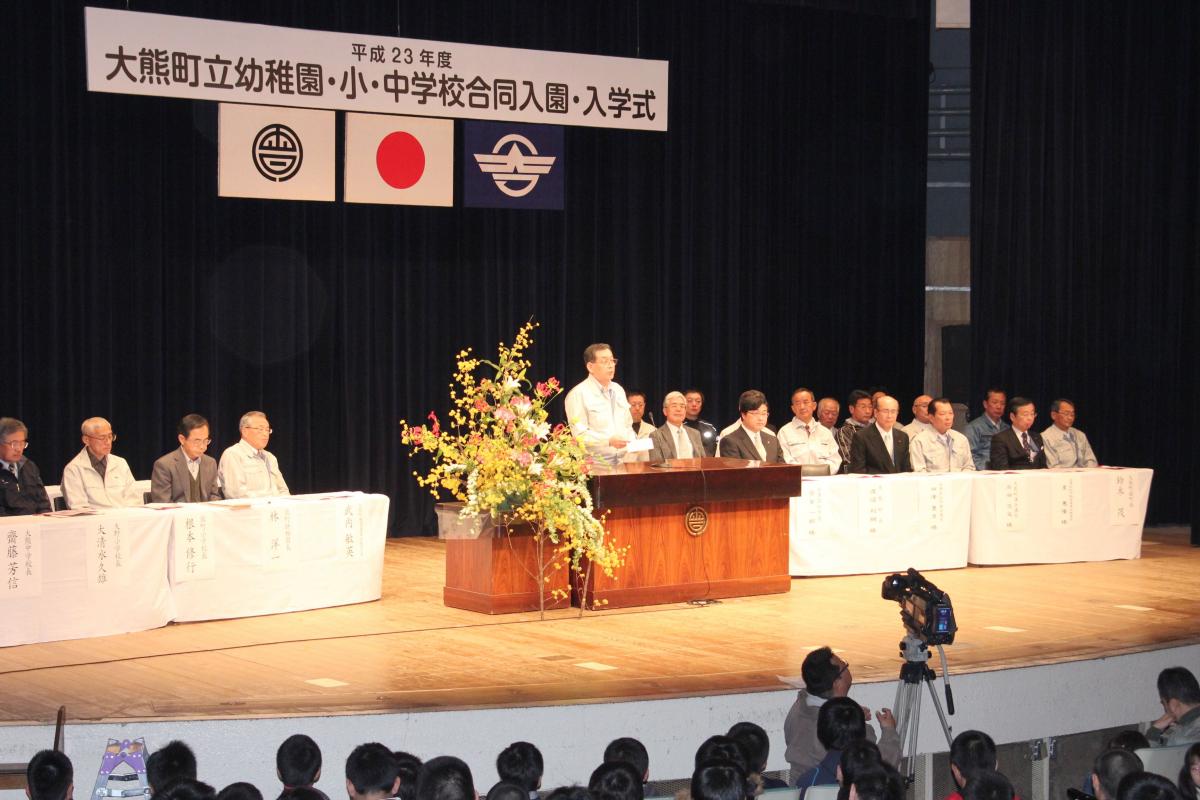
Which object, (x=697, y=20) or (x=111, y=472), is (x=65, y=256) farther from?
(x=697, y=20)

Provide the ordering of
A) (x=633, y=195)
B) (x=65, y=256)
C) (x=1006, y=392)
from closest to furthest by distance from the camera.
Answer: (x=65, y=256) → (x=633, y=195) → (x=1006, y=392)

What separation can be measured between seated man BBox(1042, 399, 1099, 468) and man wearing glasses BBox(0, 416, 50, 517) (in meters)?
6.02

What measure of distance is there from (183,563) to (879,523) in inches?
148

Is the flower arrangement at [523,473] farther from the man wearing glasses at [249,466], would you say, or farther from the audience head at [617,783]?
the audience head at [617,783]

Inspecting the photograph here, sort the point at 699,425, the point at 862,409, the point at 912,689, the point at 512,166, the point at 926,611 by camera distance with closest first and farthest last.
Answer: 1. the point at 926,611
2. the point at 912,689
3. the point at 699,425
4. the point at 862,409
5. the point at 512,166

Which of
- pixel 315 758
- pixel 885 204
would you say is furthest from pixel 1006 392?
pixel 315 758

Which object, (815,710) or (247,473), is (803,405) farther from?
(815,710)

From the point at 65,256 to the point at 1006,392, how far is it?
6774 mm

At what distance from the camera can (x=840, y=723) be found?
426cm

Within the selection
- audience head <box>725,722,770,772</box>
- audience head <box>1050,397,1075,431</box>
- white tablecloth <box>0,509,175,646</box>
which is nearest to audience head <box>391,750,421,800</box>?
audience head <box>725,722,770,772</box>

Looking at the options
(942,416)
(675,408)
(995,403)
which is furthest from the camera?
(995,403)

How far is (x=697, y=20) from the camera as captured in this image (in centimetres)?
1124

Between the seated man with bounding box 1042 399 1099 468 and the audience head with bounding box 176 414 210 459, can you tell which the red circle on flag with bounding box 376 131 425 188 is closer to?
the audience head with bounding box 176 414 210 459

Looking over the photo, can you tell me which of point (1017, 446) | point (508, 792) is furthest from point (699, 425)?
point (508, 792)
